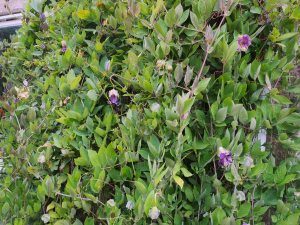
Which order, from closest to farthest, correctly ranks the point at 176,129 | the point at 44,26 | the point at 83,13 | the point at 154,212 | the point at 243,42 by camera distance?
the point at 154,212
the point at 176,129
the point at 243,42
the point at 83,13
the point at 44,26

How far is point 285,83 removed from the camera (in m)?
1.28

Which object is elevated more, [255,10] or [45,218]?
[255,10]

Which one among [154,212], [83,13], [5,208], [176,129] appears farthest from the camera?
[83,13]

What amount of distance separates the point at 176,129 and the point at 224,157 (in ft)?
0.53

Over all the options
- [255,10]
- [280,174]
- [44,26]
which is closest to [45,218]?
[280,174]

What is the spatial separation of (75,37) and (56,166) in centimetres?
58

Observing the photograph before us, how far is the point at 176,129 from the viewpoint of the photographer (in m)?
1.07

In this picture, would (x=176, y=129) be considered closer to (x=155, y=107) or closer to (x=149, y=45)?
(x=155, y=107)

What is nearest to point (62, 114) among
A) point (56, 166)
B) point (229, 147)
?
point (56, 166)

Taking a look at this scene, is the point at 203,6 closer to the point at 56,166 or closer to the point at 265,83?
the point at 265,83

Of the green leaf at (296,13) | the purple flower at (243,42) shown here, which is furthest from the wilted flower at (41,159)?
the green leaf at (296,13)

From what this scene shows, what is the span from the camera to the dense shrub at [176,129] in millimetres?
1090

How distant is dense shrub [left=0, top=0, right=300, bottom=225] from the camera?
1.09 m

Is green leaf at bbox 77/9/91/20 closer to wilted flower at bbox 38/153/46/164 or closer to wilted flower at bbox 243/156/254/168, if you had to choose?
wilted flower at bbox 38/153/46/164
